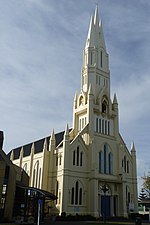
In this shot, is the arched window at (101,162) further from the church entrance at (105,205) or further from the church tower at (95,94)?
the church entrance at (105,205)

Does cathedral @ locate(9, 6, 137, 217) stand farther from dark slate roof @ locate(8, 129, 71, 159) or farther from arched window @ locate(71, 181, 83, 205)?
dark slate roof @ locate(8, 129, 71, 159)

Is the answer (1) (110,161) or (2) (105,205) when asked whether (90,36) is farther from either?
(2) (105,205)

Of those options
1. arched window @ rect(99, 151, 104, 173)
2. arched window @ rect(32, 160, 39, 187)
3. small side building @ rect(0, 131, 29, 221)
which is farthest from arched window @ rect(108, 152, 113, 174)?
small side building @ rect(0, 131, 29, 221)

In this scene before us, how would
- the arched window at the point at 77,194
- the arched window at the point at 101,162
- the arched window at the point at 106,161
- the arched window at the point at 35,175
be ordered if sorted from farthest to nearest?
1. the arched window at the point at 35,175
2. the arched window at the point at 106,161
3. the arched window at the point at 101,162
4. the arched window at the point at 77,194

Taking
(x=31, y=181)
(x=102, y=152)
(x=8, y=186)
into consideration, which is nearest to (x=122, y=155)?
(x=102, y=152)

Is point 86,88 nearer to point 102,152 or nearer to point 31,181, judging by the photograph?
point 102,152

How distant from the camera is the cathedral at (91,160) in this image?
161ft

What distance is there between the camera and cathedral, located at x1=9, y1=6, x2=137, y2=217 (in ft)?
161

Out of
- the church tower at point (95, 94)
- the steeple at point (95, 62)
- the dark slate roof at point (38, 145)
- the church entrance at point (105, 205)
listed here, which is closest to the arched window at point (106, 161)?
the church tower at point (95, 94)

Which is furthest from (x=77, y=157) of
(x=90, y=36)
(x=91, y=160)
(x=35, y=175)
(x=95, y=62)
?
(x=90, y=36)

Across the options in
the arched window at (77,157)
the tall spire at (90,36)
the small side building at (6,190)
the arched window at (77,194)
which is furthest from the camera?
the tall spire at (90,36)

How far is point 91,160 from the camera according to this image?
5150 cm

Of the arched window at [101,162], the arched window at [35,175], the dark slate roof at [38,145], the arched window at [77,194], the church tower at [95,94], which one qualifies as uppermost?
the church tower at [95,94]

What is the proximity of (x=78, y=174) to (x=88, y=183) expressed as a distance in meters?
2.69
